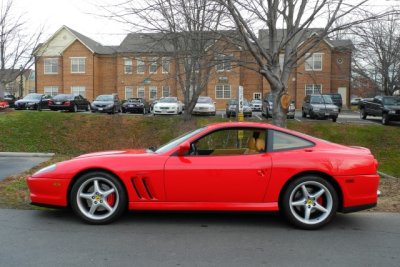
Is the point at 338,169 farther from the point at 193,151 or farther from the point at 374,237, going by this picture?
the point at 193,151

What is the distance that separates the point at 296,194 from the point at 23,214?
3.72 meters

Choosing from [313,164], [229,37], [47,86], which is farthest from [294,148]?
[47,86]

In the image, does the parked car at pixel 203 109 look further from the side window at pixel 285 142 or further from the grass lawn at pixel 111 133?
the side window at pixel 285 142

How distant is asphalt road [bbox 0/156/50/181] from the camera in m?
9.20

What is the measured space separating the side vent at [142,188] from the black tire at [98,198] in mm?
169

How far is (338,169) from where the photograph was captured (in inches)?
210

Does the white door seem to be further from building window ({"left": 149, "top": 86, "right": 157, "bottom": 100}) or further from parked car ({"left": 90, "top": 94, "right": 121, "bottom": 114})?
parked car ({"left": 90, "top": 94, "right": 121, "bottom": 114})

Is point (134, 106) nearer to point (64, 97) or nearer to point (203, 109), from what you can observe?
point (64, 97)

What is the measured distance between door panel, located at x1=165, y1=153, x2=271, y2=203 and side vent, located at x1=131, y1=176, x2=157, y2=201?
0.72ft

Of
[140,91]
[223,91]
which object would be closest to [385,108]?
[223,91]

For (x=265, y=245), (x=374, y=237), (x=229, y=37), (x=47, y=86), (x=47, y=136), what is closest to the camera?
(x=265, y=245)

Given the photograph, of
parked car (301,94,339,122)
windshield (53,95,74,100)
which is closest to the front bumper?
Result: parked car (301,94,339,122)

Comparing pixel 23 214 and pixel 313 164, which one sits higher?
pixel 313 164

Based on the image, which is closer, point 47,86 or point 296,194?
point 296,194
